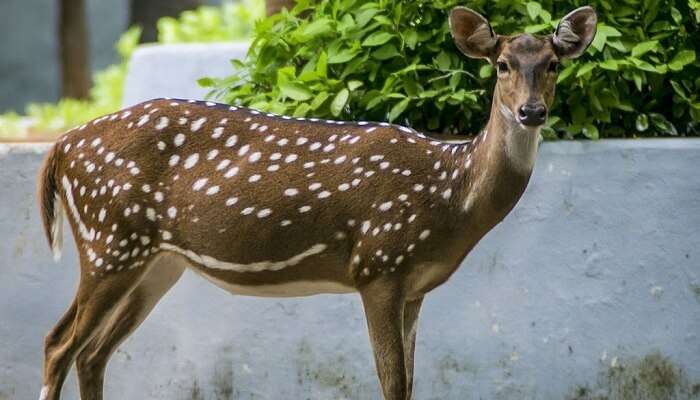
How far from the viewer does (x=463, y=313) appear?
20.3ft

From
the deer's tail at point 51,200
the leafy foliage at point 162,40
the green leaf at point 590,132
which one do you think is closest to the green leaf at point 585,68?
the green leaf at point 590,132

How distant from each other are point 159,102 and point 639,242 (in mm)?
2214

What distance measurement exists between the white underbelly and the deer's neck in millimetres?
573

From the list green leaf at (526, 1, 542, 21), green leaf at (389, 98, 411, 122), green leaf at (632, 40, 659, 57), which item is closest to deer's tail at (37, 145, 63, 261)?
green leaf at (389, 98, 411, 122)

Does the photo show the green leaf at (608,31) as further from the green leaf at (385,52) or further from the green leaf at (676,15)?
the green leaf at (385,52)

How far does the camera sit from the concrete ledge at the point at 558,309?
614 centimetres

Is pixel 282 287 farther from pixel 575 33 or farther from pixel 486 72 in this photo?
pixel 486 72

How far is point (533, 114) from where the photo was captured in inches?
181

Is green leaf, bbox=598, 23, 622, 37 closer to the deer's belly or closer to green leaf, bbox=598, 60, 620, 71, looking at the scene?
green leaf, bbox=598, 60, 620, 71

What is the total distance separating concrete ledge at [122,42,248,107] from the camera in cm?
812

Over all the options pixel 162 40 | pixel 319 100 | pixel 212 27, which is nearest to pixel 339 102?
pixel 319 100

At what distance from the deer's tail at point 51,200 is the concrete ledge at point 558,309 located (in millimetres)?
1133

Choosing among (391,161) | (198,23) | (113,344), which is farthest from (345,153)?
(198,23)

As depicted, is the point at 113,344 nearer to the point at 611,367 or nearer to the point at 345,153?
the point at 345,153
